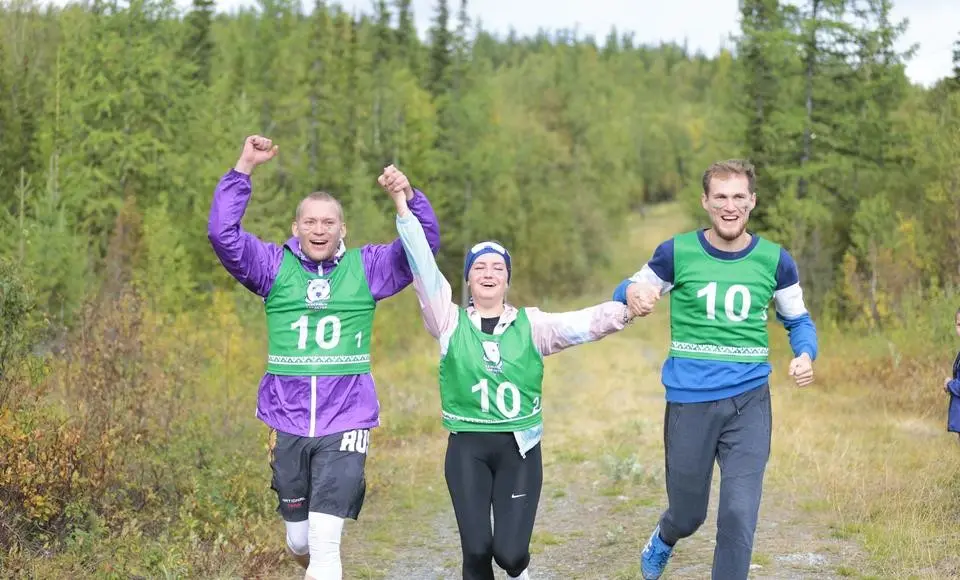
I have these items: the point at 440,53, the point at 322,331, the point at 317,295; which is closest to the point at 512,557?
the point at 322,331

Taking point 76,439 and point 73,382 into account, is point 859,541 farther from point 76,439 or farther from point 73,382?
point 73,382

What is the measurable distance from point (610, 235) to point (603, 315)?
2134 inches

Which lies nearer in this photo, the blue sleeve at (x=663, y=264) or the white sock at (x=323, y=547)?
the white sock at (x=323, y=547)

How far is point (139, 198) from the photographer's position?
30.5 m

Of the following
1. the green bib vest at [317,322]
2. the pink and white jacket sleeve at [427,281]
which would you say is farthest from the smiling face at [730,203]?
the green bib vest at [317,322]

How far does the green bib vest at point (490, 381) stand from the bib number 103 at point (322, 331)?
60cm

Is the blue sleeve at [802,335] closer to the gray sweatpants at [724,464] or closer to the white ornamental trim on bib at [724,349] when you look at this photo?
the white ornamental trim on bib at [724,349]

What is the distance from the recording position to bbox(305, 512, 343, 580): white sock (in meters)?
4.91

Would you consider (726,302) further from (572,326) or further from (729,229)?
(572,326)

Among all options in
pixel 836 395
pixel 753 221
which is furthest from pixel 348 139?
pixel 836 395

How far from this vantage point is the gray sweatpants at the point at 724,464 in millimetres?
5035

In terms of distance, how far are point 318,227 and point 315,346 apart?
63 centimetres

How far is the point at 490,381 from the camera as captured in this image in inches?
195

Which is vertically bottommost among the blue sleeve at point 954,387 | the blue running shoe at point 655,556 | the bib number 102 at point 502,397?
the blue running shoe at point 655,556
